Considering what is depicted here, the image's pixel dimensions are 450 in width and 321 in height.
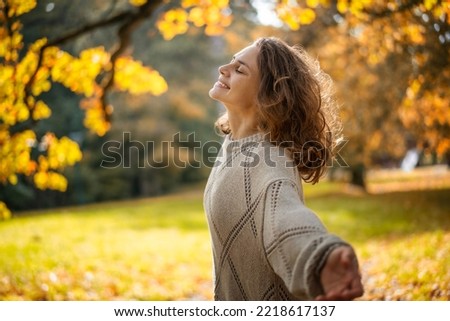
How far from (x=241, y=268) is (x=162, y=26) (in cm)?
348

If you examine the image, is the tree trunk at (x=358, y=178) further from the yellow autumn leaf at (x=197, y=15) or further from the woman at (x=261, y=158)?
the woman at (x=261, y=158)

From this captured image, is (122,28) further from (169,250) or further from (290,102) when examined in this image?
(169,250)

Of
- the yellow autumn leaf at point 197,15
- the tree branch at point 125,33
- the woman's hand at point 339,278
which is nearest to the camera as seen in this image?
the woman's hand at point 339,278

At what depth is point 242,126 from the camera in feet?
5.83

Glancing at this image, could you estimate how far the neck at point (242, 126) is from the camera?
1.75 meters

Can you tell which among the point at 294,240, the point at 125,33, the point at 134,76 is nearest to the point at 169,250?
the point at 134,76

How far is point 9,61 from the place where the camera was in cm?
355

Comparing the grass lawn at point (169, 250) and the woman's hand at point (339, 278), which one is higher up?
the woman's hand at point (339, 278)

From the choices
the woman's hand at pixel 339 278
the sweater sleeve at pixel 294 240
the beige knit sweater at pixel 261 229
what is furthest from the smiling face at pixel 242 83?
the woman's hand at pixel 339 278

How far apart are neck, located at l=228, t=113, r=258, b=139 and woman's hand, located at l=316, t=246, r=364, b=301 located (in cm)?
70

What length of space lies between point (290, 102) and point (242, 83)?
18 centimetres

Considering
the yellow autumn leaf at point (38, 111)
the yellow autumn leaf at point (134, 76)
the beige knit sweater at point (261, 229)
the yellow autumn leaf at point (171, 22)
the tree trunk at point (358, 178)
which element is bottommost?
the tree trunk at point (358, 178)

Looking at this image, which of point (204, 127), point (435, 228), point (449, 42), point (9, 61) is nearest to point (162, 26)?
point (9, 61)

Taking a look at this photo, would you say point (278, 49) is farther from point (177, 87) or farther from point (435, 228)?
point (177, 87)
